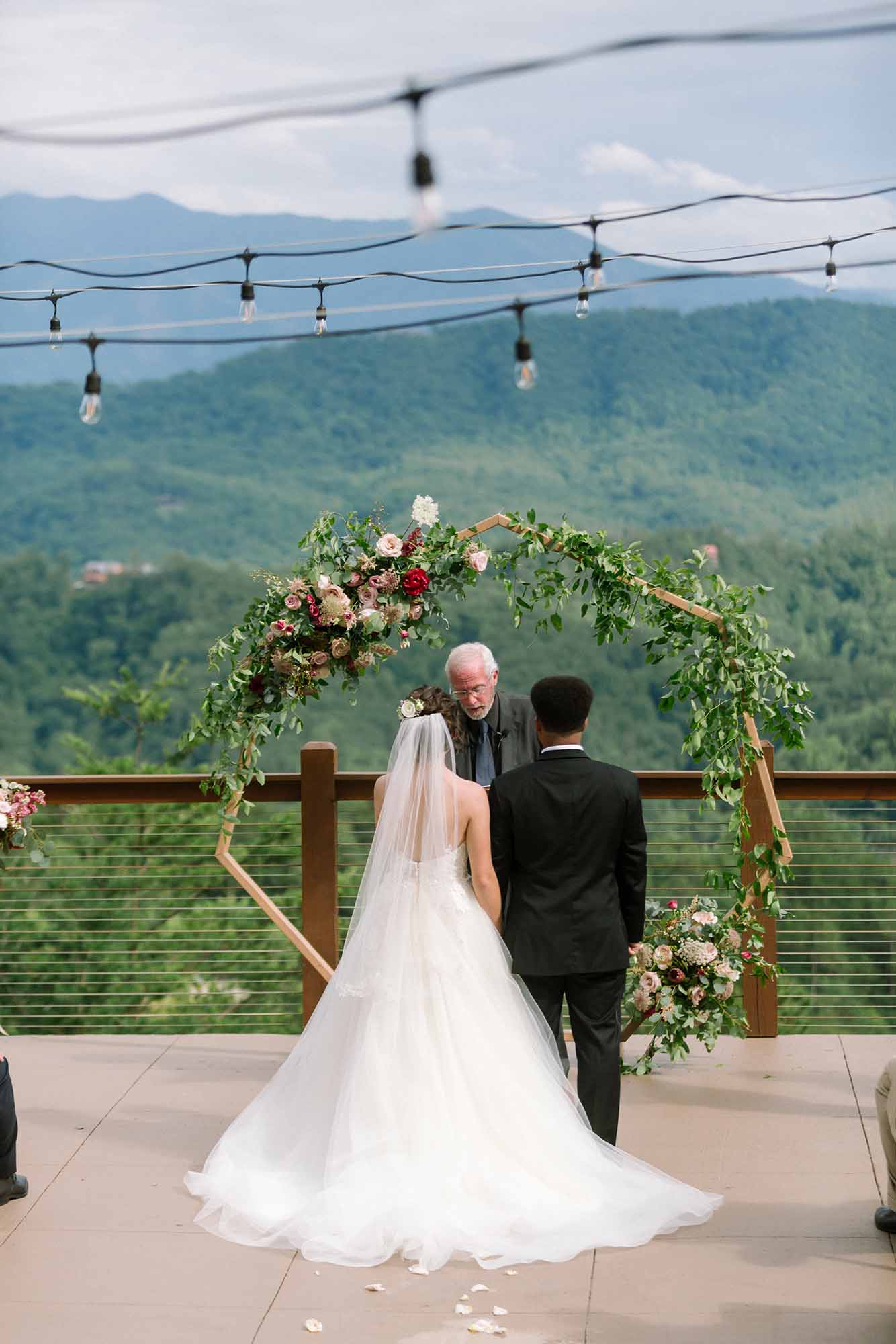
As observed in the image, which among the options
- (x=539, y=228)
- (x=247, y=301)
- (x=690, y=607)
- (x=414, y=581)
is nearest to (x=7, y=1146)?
(x=414, y=581)

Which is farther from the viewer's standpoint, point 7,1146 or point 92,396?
point 92,396

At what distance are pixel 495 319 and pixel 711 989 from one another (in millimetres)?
→ 28503

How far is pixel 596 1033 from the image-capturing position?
398 centimetres

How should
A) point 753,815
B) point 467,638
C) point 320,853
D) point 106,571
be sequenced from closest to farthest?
point 753,815 → point 320,853 → point 467,638 → point 106,571

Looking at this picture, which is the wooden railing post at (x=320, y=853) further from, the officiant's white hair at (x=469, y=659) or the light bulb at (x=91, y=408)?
the light bulb at (x=91, y=408)

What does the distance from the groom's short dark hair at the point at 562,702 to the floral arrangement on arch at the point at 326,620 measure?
103cm

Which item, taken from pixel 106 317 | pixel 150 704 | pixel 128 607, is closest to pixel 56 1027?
pixel 150 704

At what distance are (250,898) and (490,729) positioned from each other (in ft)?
40.3

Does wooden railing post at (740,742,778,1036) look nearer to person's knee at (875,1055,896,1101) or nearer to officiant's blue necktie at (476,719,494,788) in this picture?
officiant's blue necktie at (476,719,494,788)

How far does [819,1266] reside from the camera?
11.4 ft

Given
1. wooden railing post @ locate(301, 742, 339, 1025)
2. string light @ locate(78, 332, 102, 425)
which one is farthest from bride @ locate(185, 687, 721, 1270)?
string light @ locate(78, 332, 102, 425)

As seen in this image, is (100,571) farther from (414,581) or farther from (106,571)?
(414,581)

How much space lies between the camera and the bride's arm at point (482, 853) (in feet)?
13.3

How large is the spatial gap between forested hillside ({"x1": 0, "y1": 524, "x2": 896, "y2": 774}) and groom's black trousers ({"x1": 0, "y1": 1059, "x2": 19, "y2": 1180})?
2141cm
